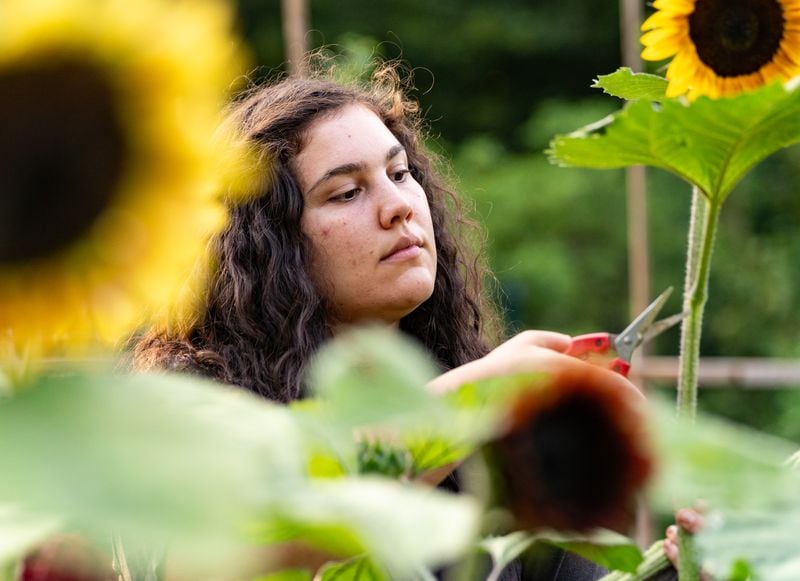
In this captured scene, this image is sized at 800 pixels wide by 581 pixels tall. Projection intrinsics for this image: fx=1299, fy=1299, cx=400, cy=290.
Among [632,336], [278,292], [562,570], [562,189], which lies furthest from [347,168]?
[562,189]

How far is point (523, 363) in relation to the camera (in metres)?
0.31

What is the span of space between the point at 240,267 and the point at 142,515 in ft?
3.96

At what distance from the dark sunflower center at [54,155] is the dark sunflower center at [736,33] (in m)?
0.30

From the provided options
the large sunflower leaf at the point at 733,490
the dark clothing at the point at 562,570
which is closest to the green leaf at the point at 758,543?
the large sunflower leaf at the point at 733,490

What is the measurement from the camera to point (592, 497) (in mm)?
225

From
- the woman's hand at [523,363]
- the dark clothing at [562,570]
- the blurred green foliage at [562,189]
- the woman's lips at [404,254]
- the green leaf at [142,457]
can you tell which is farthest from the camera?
the blurred green foliage at [562,189]

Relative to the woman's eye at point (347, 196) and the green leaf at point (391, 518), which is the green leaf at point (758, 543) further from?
the woman's eye at point (347, 196)

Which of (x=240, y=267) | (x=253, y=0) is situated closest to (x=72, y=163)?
(x=240, y=267)

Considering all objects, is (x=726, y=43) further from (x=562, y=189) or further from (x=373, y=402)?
(x=562, y=189)

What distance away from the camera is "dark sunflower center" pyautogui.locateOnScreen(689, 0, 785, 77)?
429mm

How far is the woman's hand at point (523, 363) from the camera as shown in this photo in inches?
9.7

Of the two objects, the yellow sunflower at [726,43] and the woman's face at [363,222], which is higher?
the yellow sunflower at [726,43]

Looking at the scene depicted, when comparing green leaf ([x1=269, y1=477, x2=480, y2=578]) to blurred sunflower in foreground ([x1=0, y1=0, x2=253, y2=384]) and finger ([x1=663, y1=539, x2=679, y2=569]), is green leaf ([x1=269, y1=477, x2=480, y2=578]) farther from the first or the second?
finger ([x1=663, y1=539, x2=679, y2=569])

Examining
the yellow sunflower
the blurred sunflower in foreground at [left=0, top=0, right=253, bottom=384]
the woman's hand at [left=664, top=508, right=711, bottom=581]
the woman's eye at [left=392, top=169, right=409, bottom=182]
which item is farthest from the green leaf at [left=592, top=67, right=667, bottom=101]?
the woman's eye at [left=392, top=169, right=409, bottom=182]
